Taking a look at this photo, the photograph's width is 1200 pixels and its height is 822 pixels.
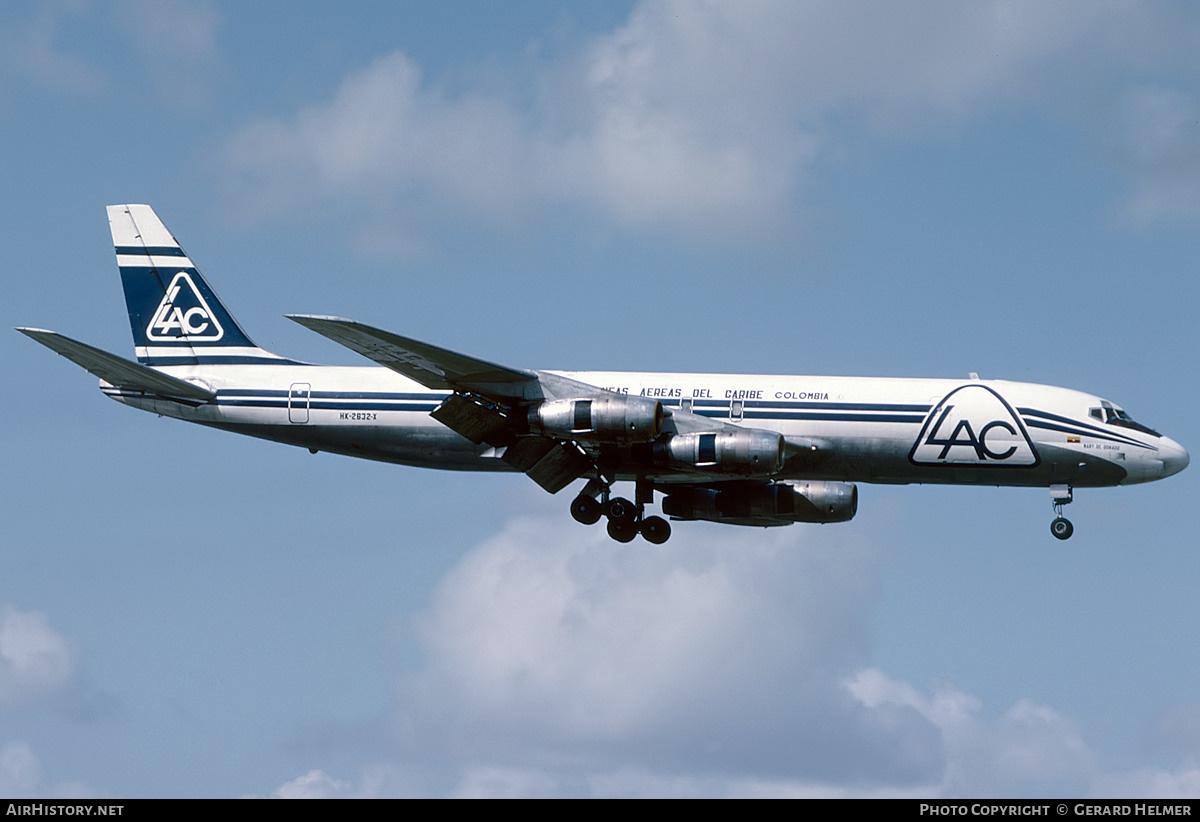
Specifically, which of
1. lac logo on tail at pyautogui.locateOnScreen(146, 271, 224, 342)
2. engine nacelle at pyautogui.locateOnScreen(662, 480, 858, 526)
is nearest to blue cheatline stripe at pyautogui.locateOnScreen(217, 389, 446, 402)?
lac logo on tail at pyautogui.locateOnScreen(146, 271, 224, 342)

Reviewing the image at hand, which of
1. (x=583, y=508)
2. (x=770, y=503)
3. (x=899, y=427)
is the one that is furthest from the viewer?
(x=770, y=503)

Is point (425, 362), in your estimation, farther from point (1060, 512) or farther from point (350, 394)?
point (1060, 512)

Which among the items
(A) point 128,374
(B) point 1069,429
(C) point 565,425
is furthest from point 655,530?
(A) point 128,374

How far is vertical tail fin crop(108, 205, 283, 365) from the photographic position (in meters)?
51.8

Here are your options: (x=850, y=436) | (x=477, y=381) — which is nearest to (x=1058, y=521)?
(x=850, y=436)

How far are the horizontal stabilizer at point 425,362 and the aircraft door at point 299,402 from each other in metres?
5.00

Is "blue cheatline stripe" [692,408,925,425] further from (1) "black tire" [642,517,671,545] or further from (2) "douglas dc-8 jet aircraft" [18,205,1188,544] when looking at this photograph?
(1) "black tire" [642,517,671,545]

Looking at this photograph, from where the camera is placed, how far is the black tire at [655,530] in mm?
49125

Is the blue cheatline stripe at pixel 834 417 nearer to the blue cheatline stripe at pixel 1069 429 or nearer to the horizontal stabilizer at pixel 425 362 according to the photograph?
the blue cheatline stripe at pixel 1069 429

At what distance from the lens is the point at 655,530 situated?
161 feet

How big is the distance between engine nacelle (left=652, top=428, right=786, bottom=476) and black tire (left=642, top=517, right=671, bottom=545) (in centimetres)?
493

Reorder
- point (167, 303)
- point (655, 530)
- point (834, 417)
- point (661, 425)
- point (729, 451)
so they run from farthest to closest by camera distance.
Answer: point (167, 303) → point (655, 530) → point (834, 417) → point (661, 425) → point (729, 451)

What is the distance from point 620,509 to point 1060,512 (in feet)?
42.1
